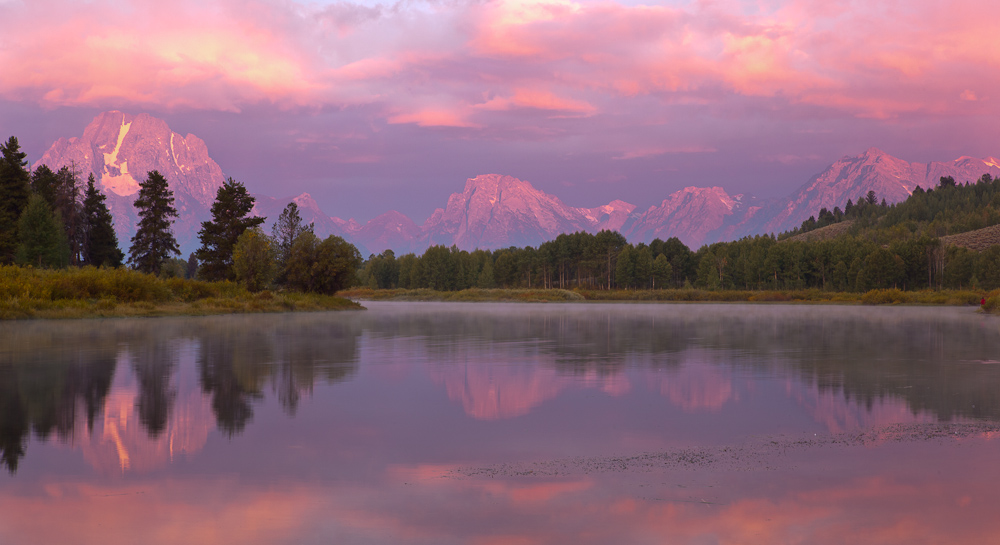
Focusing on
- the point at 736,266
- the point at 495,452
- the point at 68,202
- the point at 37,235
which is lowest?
the point at 495,452

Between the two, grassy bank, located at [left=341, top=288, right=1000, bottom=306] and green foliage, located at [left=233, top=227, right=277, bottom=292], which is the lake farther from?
grassy bank, located at [left=341, top=288, right=1000, bottom=306]

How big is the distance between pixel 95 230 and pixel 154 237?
35.1 ft

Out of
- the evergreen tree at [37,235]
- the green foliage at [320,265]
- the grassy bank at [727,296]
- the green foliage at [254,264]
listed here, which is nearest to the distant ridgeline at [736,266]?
the grassy bank at [727,296]

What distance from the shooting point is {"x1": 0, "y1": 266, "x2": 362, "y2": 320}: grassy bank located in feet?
139

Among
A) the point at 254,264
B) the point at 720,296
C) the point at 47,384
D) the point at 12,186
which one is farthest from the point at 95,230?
the point at 720,296

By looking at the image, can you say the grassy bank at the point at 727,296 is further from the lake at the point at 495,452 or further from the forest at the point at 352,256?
the lake at the point at 495,452

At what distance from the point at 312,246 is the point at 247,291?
32.6ft

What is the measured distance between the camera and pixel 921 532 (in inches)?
259

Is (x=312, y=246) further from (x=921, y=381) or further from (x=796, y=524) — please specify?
(x=796, y=524)

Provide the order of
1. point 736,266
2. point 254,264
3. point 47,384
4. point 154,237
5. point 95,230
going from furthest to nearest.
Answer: point 736,266, point 95,230, point 154,237, point 254,264, point 47,384

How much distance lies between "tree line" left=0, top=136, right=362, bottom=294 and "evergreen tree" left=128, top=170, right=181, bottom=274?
10cm

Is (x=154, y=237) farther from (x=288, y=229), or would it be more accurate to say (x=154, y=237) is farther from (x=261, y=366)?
(x=261, y=366)

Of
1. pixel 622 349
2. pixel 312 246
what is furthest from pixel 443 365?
pixel 312 246

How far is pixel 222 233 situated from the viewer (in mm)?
82312
